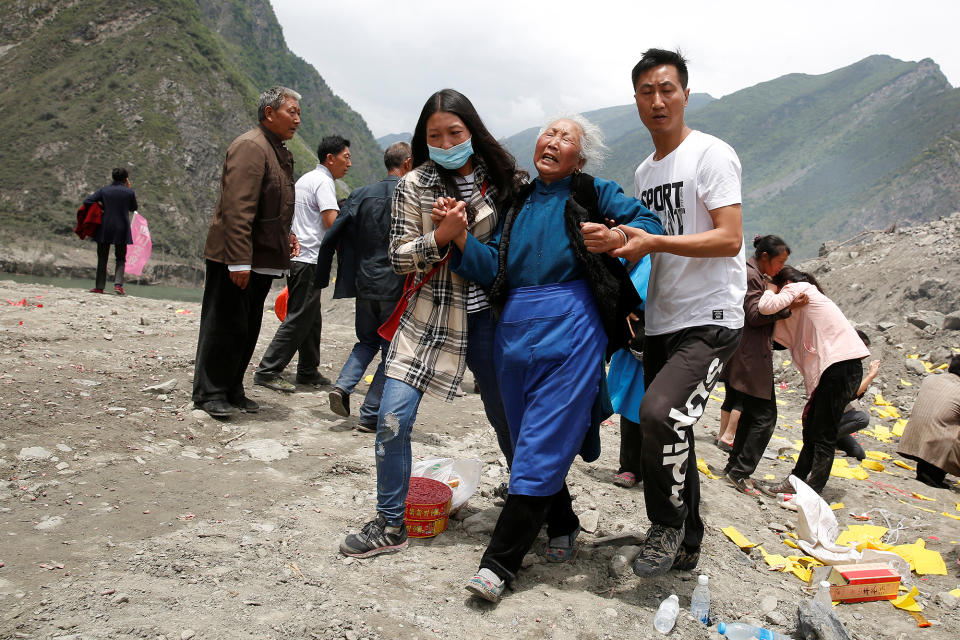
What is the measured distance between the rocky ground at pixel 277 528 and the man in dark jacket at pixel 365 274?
32 centimetres

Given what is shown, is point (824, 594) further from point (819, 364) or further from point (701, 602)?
point (819, 364)

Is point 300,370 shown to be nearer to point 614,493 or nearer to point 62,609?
point 614,493

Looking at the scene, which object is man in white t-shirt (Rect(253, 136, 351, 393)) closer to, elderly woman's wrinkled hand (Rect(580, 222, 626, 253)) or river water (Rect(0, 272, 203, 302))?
elderly woman's wrinkled hand (Rect(580, 222, 626, 253))

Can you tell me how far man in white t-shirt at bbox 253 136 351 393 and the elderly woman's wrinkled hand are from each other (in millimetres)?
3579

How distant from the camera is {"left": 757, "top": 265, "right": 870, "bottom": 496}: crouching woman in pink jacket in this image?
4.56 metres

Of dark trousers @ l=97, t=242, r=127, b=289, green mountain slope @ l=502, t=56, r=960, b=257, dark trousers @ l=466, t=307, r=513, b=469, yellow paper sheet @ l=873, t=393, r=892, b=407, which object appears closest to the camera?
dark trousers @ l=466, t=307, r=513, b=469

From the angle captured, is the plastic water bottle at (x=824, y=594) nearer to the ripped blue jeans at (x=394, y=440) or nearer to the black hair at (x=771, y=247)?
the ripped blue jeans at (x=394, y=440)

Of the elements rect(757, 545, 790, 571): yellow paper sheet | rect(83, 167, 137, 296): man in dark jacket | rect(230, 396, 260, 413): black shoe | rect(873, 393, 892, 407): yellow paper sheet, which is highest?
rect(83, 167, 137, 296): man in dark jacket

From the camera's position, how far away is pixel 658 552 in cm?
279

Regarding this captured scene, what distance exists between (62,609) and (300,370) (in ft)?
12.8

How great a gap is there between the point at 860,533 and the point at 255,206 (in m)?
4.67

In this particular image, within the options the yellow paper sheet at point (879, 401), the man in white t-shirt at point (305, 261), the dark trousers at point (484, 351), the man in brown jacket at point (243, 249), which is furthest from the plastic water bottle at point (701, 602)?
the yellow paper sheet at point (879, 401)

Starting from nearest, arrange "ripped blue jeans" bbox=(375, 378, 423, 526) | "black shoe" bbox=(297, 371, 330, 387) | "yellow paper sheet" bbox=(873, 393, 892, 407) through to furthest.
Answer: "ripped blue jeans" bbox=(375, 378, 423, 526), "black shoe" bbox=(297, 371, 330, 387), "yellow paper sheet" bbox=(873, 393, 892, 407)

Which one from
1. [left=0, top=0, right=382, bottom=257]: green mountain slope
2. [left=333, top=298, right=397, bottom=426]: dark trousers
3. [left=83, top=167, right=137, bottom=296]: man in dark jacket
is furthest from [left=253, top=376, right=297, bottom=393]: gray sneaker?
[left=0, top=0, right=382, bottom=257]: green mountain slope
